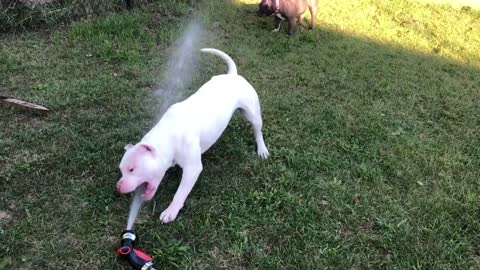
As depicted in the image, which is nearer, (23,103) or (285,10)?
(23,103)

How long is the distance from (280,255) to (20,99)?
2825 millimetres

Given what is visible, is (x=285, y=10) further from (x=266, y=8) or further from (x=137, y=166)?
(x=137, y=166)

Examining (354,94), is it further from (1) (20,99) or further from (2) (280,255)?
(1) (20,99)

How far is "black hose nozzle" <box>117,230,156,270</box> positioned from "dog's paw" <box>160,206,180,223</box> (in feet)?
0.84

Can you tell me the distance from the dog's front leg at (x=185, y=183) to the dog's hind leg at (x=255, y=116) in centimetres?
71

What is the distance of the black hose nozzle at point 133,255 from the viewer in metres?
2.71

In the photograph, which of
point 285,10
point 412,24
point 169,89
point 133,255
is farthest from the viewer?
point 412,24

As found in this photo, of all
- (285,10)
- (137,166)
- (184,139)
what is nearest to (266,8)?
(285,10)

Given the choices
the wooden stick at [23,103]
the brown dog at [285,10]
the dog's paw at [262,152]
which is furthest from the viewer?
the brown dog at [285,10]

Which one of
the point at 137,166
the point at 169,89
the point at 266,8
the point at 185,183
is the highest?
the point at 137,166

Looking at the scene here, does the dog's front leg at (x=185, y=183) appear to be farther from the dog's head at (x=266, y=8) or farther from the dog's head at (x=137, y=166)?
the dog's head at (x=266, y=8)

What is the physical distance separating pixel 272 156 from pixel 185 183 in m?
1.03

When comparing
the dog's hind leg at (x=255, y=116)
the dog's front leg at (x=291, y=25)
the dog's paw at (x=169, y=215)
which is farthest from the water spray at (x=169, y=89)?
the dog's front leg at (x=291, y=25)

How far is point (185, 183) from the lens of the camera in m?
3.06
